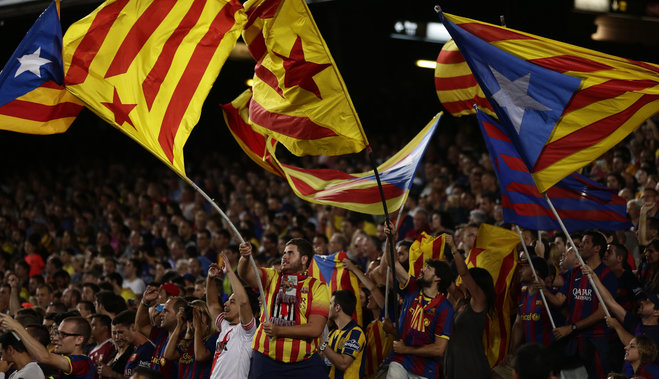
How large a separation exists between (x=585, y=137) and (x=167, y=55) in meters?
3.48

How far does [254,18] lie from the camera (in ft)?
24.6

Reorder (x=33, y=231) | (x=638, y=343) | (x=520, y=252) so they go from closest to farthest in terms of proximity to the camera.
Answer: (x=638, y=343)
(x=520, y=252)
(x=33, y=231)

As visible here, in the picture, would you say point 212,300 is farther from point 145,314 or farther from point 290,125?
point 290,125

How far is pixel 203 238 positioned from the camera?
1373cm

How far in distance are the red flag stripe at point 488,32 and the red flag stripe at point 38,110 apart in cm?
338

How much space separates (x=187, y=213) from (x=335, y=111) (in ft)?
34.4

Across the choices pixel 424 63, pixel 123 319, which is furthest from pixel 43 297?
pixel 424 63

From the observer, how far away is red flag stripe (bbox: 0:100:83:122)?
22.9 feet

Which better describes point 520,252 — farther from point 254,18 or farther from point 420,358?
point 254,18

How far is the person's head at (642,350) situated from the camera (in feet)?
21.7

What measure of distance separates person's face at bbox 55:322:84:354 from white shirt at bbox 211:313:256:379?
4.83 feet

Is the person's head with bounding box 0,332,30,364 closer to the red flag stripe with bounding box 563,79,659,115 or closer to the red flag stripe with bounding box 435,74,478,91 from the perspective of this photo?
the red flag stripe with bounding box 435,74,478,91

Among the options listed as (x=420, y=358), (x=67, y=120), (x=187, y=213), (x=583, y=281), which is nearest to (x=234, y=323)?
(x=420, y=358)

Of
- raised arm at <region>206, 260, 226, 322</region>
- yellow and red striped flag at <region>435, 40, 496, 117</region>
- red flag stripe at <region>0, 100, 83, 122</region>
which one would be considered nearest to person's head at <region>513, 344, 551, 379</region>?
raised arm at <region>206, 260, 226, 322</region>
